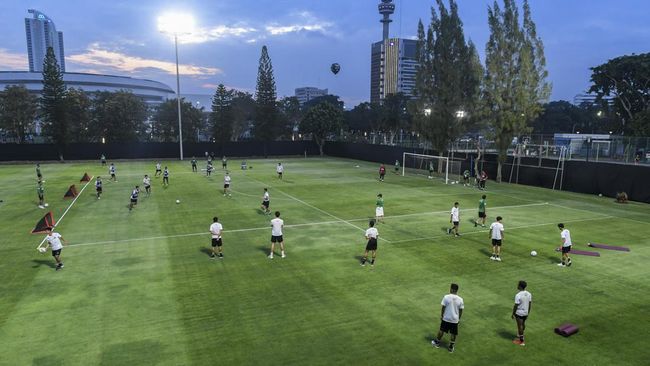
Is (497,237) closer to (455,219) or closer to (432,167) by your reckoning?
(455,219)

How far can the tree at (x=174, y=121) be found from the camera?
301 ft

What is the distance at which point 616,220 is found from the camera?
2703 cm

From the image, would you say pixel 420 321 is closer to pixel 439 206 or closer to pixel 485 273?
pixel 485 273

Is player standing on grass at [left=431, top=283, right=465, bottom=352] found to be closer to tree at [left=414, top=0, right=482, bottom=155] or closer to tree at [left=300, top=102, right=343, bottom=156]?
tree at [left=414, top=0, right=482, bottom=155]

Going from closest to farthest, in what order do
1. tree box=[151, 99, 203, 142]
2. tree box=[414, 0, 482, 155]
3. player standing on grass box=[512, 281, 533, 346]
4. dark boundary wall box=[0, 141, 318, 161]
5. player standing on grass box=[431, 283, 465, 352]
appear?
1. player standing on grass box=[431, 283, 465, 352]
2. player standing on grass box=[512, 281, 533, 346]
3. tree box=[414, 0, 482, 155]
4. dark boundary wall box=[0, 141, 318, 161]
5. tree box=[151, 99, 203, 142]

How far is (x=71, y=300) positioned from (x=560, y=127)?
137m

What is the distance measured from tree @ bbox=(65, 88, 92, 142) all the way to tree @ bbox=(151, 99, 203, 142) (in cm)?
1486

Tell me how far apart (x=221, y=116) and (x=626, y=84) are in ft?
231

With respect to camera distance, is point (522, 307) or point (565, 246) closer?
point (522, 307)

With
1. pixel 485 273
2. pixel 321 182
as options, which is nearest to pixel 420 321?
pixel 485 273

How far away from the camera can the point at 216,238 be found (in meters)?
18.5

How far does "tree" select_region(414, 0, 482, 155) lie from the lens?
5219 cm

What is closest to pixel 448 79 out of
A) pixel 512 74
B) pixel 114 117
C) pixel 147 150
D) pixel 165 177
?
pixel 512 74

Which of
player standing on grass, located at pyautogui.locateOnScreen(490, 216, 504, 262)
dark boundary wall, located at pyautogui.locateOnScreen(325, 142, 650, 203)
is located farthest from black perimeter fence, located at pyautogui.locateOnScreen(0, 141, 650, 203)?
player standing on grass, located at pyautogui.locateOnScreen(490, 216, 504, 262)
